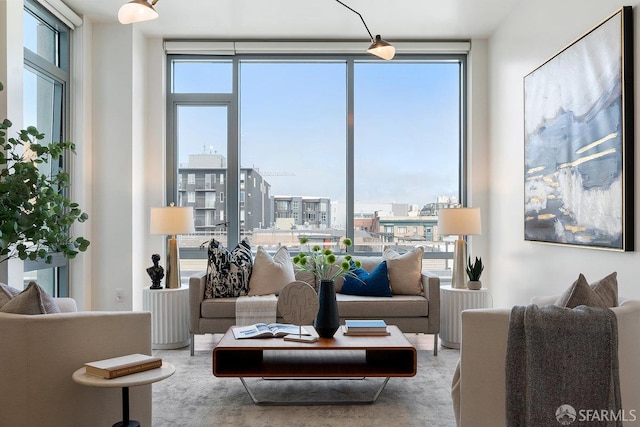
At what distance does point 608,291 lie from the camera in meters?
2.41

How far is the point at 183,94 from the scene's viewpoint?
534 centimetres

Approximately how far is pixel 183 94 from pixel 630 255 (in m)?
4.20

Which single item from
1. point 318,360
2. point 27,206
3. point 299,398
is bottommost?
point 299,398

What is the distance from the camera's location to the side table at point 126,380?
2.15 metres

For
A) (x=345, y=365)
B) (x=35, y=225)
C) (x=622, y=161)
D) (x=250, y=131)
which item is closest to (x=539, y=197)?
(x=622, y=161)

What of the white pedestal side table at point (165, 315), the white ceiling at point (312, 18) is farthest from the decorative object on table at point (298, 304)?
the white ceiling at point (312, 18)

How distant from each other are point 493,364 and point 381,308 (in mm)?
1904

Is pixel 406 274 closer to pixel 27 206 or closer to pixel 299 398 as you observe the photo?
pixel 299 398

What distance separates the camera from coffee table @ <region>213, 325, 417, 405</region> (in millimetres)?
3025

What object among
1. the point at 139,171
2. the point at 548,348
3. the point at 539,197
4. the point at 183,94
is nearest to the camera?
the point at 548,348

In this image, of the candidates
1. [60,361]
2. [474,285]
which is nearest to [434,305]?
[474,285]

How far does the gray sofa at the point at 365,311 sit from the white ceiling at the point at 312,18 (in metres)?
2.27

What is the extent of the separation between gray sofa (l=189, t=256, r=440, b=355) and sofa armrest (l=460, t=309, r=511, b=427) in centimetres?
184

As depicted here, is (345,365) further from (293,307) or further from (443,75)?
(443,75)
